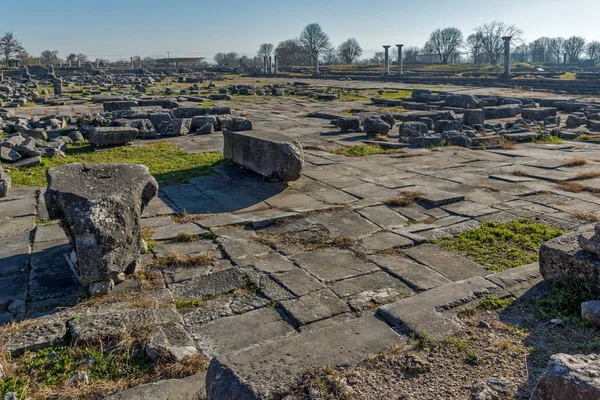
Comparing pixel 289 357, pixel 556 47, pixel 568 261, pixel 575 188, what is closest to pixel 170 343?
pixel 289 357

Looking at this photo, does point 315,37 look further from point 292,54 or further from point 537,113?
point 537,113

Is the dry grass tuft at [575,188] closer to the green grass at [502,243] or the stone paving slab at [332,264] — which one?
the green grass at [502,243]

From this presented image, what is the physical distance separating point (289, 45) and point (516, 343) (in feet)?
274

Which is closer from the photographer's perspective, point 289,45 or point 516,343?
point 516,343

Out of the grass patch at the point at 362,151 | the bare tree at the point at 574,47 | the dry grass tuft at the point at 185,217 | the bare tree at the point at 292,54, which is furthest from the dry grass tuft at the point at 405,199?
the bare tree at the point at 574,47

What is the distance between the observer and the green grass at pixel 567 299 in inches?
142

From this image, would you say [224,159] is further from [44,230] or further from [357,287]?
[357,287]

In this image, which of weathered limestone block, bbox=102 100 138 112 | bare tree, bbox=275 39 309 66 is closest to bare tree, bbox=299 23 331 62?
bare tree, bbox=275 39 309 66

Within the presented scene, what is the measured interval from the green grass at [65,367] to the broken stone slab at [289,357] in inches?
27.7

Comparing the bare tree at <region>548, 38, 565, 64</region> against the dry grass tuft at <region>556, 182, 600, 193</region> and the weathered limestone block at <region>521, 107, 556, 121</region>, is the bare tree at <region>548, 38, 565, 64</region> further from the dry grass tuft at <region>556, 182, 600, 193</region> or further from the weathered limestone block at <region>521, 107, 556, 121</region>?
the dry grass tuft at <region>556, 182, 600, 193</region>

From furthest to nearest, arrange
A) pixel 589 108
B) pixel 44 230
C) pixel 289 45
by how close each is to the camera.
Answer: pixel 289 45 → pixel 589 108 → pixel 44 230

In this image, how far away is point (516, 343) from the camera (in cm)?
329

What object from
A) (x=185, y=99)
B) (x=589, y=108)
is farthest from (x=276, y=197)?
(x=185, y=99)

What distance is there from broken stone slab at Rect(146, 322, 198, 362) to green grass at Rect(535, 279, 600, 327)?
102 inches
